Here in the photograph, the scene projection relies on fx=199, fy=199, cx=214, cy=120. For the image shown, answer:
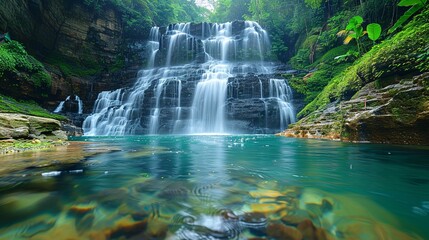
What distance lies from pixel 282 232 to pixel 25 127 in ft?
26.2

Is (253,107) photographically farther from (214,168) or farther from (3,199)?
(3,199)

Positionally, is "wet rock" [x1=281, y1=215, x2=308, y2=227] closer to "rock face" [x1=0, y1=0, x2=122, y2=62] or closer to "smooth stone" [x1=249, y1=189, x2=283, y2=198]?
"smooth stone" [x1=249, y1=189, x2=283, y2=198]

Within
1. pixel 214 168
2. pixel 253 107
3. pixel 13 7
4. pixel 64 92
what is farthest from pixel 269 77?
pixel 13 7

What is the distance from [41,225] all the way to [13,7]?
2223 centimetres

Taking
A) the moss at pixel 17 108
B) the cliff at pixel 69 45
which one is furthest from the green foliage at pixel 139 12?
the moss at pixel 17 108

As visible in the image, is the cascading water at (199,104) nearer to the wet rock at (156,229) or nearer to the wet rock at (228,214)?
the wet rock at (228,214)

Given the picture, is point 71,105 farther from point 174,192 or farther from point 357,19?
point 357,19

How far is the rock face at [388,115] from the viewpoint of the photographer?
4.80 m

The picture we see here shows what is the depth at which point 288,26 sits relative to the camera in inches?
1054

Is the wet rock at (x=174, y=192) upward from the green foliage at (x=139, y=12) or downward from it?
downward

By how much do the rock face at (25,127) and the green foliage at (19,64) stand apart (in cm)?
1100

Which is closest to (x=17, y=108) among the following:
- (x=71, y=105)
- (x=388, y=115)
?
(x=71, y=105)

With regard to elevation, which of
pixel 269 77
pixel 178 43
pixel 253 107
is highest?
pixel 178 43

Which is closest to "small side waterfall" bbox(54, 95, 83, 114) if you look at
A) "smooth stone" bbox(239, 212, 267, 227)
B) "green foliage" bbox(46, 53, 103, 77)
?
"green foliage" bbox(46, 53, 103, 77)
